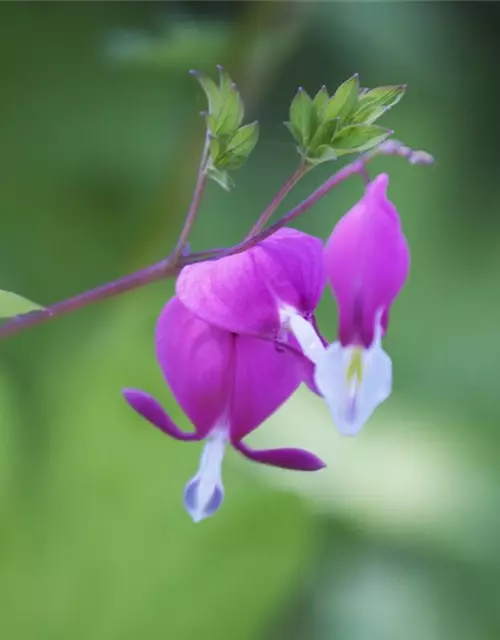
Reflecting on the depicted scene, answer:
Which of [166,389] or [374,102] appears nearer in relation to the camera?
[374,102]

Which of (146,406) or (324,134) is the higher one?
(324,134)

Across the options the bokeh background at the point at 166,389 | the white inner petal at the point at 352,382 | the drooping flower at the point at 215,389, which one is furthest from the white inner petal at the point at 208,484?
the bokeh background at the point at 166,389

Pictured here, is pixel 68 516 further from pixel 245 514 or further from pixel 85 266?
pixel 85 266

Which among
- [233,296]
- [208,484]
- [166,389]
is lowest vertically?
[166,389]

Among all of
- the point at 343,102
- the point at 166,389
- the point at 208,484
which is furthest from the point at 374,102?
the point at 166,389

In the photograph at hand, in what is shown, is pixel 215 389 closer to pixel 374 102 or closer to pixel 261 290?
pixel 261 290

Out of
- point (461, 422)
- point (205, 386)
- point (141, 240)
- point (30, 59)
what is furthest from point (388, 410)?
point (205, 386)
